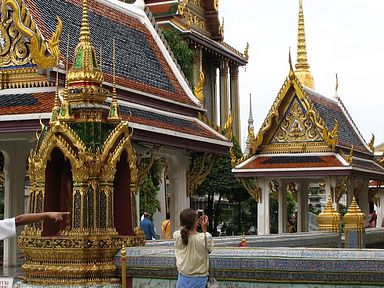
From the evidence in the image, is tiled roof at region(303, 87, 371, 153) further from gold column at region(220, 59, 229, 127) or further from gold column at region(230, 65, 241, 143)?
gold column at region(230, 65, 241, 143)

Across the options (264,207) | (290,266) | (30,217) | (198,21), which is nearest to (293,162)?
(264,207)

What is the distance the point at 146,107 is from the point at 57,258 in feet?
24.9

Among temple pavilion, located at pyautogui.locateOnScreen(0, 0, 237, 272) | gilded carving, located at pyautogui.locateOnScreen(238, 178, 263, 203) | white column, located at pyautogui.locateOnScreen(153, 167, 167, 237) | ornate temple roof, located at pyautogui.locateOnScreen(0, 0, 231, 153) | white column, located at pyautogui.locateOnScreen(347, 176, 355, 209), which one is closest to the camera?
temple pavilion, located at pyautogui.locateOnScreen(0, 0, 237, 272)

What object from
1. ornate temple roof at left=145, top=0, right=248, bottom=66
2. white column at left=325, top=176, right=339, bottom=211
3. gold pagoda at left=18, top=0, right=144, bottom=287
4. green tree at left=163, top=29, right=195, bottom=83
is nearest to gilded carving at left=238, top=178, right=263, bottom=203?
white column at left=325, top=176, right=339, bottom=211

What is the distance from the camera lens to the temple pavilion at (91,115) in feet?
28.5

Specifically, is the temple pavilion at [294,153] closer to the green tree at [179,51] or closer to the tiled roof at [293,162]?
the tiled roof at [293,162]

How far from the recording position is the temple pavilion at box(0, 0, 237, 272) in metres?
8.69

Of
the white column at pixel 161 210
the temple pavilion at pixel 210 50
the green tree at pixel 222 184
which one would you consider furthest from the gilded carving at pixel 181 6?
the white column at pixel 161 210

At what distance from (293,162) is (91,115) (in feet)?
55.0

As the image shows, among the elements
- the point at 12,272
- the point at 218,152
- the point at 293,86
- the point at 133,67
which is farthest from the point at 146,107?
the point at 293,86

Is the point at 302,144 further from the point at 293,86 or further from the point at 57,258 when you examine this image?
the point at 57,258

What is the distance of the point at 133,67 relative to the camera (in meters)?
16.7

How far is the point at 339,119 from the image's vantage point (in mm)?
29641

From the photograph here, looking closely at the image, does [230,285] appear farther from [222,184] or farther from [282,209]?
[222,184]
